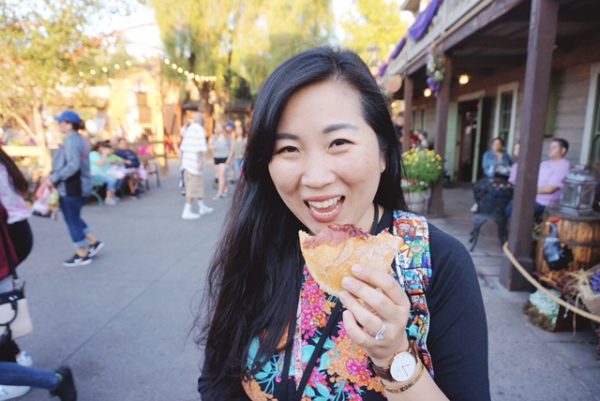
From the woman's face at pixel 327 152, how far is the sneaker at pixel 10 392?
10.4ft

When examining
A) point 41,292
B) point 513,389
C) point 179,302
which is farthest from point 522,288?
point 41,292

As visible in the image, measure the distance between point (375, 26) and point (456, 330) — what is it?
25.9 m

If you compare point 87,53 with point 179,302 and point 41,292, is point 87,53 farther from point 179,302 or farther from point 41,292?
point 179,302

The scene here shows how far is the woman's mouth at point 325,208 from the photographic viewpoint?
1.22 m

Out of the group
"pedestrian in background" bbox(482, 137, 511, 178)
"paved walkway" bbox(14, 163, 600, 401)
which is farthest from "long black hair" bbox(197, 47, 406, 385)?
"pedestrian in background" bbox(482, 137, 511, 178)

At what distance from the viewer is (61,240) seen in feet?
23.1

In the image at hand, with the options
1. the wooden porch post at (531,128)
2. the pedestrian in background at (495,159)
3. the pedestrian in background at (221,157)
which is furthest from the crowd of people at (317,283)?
the pedestrian in background at (221,157)

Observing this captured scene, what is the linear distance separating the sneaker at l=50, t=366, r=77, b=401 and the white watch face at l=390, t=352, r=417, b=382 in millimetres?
2802

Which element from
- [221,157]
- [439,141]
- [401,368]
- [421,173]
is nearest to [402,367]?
[401,368]

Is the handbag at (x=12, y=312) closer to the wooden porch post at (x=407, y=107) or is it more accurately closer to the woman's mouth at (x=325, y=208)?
the woman's mouth at (x=325, y=208)

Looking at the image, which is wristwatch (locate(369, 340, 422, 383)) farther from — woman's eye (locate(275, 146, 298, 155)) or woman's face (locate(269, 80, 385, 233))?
woman's eye (locate(275, 146, 298, 155))

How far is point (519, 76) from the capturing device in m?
8.67

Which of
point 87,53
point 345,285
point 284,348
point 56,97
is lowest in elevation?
point 284,348

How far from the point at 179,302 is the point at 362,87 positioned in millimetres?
3981
